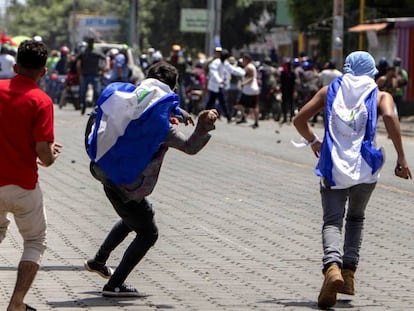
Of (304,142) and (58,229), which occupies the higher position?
(304,142)

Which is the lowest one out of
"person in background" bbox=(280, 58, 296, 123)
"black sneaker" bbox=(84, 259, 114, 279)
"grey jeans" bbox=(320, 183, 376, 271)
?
"person in background" bbox=(280, 58, 296, 123)

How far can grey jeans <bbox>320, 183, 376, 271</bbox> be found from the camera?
27.4 ft

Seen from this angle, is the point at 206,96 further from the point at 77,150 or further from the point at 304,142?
the point at 304,142

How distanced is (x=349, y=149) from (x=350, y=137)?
0.08 metres

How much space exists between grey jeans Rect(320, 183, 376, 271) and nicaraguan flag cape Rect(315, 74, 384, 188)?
0.11 m

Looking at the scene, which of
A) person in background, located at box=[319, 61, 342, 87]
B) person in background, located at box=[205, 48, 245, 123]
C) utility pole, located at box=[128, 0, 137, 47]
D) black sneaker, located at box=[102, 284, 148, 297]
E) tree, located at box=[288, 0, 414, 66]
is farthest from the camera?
utility pole, located at box=[128, 0, 137, 47]

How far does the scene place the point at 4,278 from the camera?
9.12 metres

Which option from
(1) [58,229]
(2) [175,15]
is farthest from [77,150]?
(2) [175,15]

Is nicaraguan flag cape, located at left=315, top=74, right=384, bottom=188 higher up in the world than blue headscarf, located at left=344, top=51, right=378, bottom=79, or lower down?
lower down

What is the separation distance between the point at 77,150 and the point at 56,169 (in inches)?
141

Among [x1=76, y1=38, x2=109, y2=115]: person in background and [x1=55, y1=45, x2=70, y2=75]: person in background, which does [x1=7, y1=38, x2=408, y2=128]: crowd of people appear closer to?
[x1=76, y1=38, x2=109, y2=115]: person in background

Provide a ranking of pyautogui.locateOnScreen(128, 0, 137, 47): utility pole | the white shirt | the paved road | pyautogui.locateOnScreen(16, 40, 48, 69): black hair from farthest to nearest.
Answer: pyautogui.locateOnScreen(128, 0, 137, 47): utility pole → the white shirt → the paved road → pyautogui.locateOnScreen(16, 40, 48, 69): black hair

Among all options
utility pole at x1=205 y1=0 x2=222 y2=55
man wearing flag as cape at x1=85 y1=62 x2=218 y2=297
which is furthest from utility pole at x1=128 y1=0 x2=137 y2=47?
man wearing flag as cape at x1=85 y1=62 x2=218 y2=297

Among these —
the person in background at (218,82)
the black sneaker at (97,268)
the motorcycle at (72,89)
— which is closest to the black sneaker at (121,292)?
the black sneaker at (97,268)
